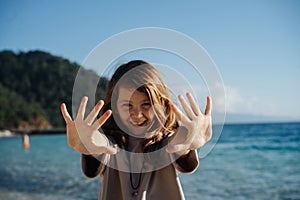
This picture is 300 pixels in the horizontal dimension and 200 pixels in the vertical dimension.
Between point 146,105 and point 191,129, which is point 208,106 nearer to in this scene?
point 191,129

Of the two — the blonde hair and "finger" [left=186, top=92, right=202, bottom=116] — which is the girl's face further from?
"finger" [left=186, top=92, right=202, bottom=116]

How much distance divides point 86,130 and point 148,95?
0.89 feet

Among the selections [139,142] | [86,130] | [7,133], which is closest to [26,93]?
[7,133]

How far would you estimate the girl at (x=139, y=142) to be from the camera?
4.64 ft

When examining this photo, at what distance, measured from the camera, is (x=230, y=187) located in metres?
7.55

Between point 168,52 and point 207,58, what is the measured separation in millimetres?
134

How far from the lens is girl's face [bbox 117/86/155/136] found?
1415mm

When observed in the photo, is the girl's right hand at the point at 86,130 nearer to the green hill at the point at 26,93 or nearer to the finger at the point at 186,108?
the finger at the point at 186,108

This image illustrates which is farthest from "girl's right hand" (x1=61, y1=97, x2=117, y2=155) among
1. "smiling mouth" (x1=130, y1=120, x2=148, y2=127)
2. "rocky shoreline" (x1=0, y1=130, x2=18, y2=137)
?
"rocky shoreline" (x1=0, y1=130, x2=18, y2=137)

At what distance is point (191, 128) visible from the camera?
123 cm

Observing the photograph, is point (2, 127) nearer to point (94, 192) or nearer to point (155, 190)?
point (94, 192)

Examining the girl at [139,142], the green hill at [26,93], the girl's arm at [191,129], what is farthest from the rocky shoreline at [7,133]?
the girl's arm at [191,129]

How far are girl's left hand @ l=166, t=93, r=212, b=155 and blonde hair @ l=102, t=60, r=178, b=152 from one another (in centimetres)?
12

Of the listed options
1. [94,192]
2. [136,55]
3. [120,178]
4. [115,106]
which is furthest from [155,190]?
[94,192]
